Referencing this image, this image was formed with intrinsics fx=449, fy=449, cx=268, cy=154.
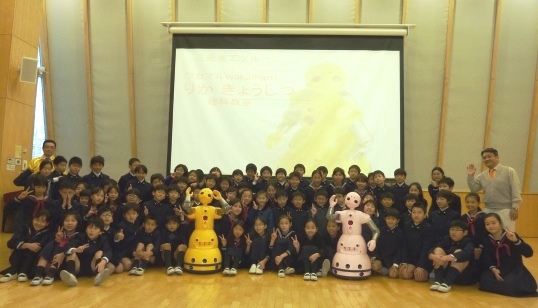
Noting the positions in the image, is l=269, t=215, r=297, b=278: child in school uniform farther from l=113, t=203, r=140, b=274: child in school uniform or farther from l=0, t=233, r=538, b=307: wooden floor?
l=113, t=203, r=140, b=274: child in school uniform

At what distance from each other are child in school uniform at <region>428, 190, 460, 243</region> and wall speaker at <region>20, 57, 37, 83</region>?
5905mm

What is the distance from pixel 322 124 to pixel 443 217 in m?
2.98

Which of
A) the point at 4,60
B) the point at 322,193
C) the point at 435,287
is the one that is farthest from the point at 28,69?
the point at 435,287

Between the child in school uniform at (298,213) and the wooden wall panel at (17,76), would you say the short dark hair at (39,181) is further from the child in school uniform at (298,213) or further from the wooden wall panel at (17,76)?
the child in school uniform at (298,213)

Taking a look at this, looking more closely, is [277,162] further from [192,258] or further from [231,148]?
[192,258]

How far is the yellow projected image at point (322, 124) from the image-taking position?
7473 millimetres

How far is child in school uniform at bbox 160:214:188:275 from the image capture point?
191 inches

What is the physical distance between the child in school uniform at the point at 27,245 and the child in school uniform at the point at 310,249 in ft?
8.41

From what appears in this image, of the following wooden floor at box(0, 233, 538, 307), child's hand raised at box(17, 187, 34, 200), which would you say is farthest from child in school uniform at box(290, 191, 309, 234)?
child's hand raised at box(17, 187, 34, 200)

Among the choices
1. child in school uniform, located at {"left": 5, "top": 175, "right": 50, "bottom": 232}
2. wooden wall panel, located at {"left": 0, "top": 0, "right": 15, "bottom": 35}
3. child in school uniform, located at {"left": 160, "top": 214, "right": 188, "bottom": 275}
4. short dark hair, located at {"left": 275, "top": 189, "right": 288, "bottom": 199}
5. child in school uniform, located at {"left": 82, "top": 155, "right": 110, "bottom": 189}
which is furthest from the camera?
wooden wall panel, located at {"left": 0, "top": 0, "right": 15, "bottom": 35}

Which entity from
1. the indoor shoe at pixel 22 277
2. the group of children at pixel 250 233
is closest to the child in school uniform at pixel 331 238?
the group of children at pixel 250 233

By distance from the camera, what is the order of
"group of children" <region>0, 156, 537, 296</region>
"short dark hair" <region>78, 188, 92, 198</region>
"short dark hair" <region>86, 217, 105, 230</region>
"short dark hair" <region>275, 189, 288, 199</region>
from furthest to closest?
"short dark hair" <region>275, 189, 288, 199</region>
"short dark hair" <region>78, 188, 92, 198</region>
"short dark hair" <region>86, 217, 105, 230</region>
"group of children" <region>0, 156, 537, 296</region>

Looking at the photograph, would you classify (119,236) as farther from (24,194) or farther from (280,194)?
(280,194)

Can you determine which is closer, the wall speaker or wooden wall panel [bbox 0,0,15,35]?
wooden wall panel [bbox 0,0,15,35]
